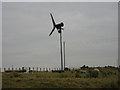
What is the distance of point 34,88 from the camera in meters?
20.5

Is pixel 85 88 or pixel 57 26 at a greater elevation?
pixel 57 26

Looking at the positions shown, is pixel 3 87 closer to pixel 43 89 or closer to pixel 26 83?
pixel 26 83

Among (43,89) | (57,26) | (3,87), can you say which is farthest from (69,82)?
(57,26)

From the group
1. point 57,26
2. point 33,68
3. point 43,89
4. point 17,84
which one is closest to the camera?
point 43,89

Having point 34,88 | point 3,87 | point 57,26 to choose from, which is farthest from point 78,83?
point 57,26

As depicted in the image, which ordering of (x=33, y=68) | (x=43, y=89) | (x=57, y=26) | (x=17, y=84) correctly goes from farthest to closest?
(x=33, y=68)
(x=57, y=26)
(x=17, y=84)
(x=43, y=89)

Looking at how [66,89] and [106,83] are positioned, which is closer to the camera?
[66,89]

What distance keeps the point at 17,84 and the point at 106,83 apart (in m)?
Result: 6.85

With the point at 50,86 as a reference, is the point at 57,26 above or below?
above

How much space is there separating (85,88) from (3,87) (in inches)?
239

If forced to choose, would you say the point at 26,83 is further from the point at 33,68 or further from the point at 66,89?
the point at 33,68

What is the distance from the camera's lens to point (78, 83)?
72.5 feet

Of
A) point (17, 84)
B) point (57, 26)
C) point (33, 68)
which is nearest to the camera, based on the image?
point (17, 84)

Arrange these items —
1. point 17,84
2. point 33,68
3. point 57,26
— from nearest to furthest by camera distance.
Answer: point 17,84
point 57,26
point 33,68
